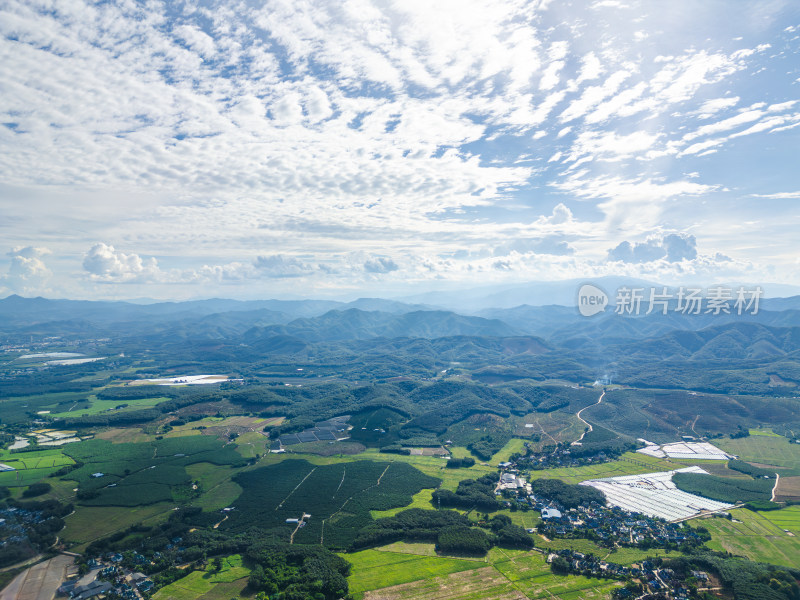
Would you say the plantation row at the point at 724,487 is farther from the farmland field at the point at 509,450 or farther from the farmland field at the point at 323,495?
the farmland field at the point at 323,495

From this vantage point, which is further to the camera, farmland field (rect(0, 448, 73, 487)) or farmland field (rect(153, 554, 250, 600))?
farmland field (rect(0, 448, 73, 487))

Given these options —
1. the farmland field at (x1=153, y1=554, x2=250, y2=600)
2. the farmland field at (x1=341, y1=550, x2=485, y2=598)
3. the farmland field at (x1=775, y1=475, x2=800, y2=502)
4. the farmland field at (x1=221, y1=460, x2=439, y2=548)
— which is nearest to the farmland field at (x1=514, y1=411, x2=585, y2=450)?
the farmland field at (x1=221, y1=460, x2=439, y2=548)

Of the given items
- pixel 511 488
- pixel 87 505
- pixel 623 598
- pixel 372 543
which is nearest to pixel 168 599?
pixel 372 543

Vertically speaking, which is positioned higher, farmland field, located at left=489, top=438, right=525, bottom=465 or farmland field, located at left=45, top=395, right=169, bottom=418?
farmland field, located at left=489, top=438, right=525, bottom=465

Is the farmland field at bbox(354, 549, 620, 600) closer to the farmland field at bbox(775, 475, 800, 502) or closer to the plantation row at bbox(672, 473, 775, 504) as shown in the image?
the plantation row at bbox(672, 473, 775, 504)

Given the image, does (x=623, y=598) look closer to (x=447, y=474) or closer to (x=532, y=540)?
(x=532, y=540)

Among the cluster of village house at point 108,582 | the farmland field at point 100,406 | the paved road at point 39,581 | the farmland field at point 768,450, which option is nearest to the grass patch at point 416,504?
the cluster of village house at point 108,582
